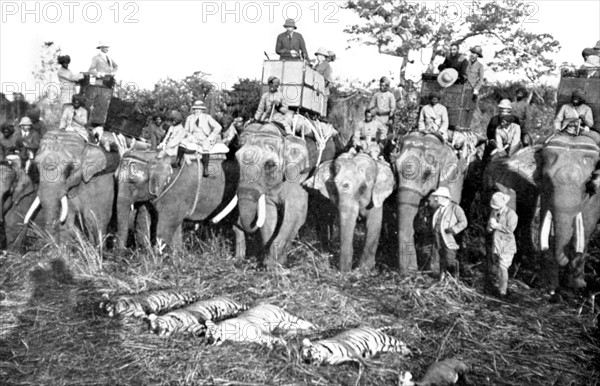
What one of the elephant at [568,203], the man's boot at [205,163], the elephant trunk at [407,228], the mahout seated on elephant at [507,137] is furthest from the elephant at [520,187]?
the man's boot at [205,163]

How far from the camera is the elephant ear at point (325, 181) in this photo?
11.6 metres

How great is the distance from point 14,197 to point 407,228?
4.79 meters

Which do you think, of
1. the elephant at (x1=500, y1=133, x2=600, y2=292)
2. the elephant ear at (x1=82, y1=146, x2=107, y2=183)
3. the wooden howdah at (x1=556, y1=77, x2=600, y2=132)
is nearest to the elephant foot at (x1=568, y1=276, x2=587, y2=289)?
the elephant at (x1=500, y1=133, x2=600, y2=292)

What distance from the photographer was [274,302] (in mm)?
8898

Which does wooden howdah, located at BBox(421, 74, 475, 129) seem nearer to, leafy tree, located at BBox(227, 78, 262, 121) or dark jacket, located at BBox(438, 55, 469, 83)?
dark jacket, located at BBox(438, 55, 469, 83)

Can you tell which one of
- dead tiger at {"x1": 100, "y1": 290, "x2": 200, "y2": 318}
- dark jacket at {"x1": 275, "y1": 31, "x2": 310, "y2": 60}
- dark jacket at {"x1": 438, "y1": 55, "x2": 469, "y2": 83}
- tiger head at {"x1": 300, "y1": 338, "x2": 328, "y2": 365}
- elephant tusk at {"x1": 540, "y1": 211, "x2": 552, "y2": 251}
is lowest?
dead tiger at {"x1": 100, "y1": 290, "x2": 200, "y2": 318}

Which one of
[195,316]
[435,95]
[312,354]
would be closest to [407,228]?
[435,95]

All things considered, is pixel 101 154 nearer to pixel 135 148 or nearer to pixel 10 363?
pixel 135 148

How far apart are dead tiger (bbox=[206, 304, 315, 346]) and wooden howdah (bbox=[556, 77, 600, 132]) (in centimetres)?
464

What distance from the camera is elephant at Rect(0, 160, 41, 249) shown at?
12.2 metres

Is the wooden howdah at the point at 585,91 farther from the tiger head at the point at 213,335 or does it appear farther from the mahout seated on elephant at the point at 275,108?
the tiger head at the point at 213,335

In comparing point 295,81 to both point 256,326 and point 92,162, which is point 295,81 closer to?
point 92,162

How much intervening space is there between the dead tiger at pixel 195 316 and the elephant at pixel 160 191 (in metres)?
3.20

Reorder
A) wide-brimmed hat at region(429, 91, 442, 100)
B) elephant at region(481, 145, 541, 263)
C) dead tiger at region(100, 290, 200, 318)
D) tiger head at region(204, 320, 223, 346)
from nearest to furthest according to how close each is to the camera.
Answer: tiger head at region(204, 320, 223, 346) < dead tiger at region(100, 290, 200, 318) < elephant at region(481, 145, 541, 263) < wide-brimmed hat at region(429, 91, 442, 100)
